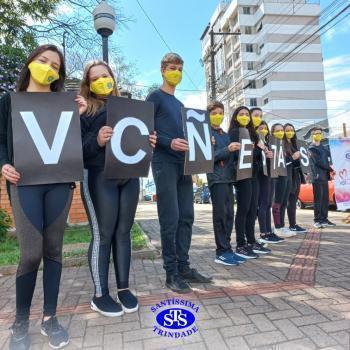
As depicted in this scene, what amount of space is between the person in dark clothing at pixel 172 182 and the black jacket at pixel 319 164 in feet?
16.3

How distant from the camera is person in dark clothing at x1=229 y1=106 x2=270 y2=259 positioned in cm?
477

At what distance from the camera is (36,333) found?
2.63 m

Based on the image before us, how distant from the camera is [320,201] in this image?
7.83 meters

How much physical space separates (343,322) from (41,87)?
2707 mm

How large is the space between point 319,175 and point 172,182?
5.40 meters

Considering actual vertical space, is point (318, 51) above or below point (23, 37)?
above

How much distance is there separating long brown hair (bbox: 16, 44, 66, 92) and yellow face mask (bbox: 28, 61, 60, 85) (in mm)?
62

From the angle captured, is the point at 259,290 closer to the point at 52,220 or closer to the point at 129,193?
the point at 129,193

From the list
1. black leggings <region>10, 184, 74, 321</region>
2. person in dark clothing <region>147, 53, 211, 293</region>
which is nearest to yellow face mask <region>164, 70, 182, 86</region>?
person in dark clothing <region>147, 53, 211, 293</region>

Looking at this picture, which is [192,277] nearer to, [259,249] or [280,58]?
[259,249]

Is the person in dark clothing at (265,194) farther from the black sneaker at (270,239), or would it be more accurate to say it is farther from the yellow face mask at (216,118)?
the yellow face mask at (216,118)

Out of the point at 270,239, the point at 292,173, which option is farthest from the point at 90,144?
the point at 292,173

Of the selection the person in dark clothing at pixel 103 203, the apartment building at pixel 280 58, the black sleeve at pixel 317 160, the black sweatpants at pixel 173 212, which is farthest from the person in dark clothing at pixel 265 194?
the apartment building at pixel 280 58

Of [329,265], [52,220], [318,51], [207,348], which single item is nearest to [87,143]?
[52,220]
